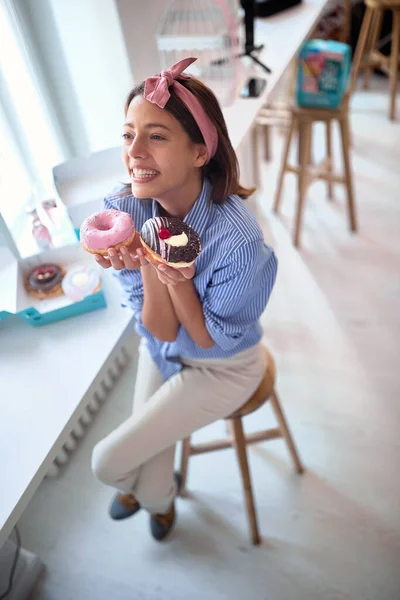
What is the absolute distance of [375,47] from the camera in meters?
3.13

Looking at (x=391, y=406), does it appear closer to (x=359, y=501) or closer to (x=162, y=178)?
(x=359, y=501)

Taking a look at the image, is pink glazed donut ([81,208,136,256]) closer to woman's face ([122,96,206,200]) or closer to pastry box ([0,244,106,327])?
woman's face ([122,96,206,200])

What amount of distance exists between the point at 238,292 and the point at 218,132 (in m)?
0.29

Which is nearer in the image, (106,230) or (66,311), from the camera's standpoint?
(106,230)

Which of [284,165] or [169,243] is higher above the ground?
[169,243]

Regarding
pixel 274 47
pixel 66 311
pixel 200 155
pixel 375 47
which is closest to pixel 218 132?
pixel 200 155

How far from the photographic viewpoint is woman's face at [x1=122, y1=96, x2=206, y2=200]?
2.43 feet

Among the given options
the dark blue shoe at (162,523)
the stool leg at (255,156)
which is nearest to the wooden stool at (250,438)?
the dark blue shoe at (162,523)


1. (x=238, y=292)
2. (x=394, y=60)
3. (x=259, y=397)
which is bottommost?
(x=259, y=397)

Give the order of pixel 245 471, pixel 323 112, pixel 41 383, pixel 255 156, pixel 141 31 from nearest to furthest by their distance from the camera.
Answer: pixel 41 383, pixel 245 471, pixel 141 31, pixel 323 112, pixel 255 156

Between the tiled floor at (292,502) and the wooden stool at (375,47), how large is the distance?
5.12ft

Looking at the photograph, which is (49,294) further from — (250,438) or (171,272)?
(250,438)

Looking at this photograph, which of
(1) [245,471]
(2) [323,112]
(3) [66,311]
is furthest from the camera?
(2) [323,112]

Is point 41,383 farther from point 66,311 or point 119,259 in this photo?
point 119,259
